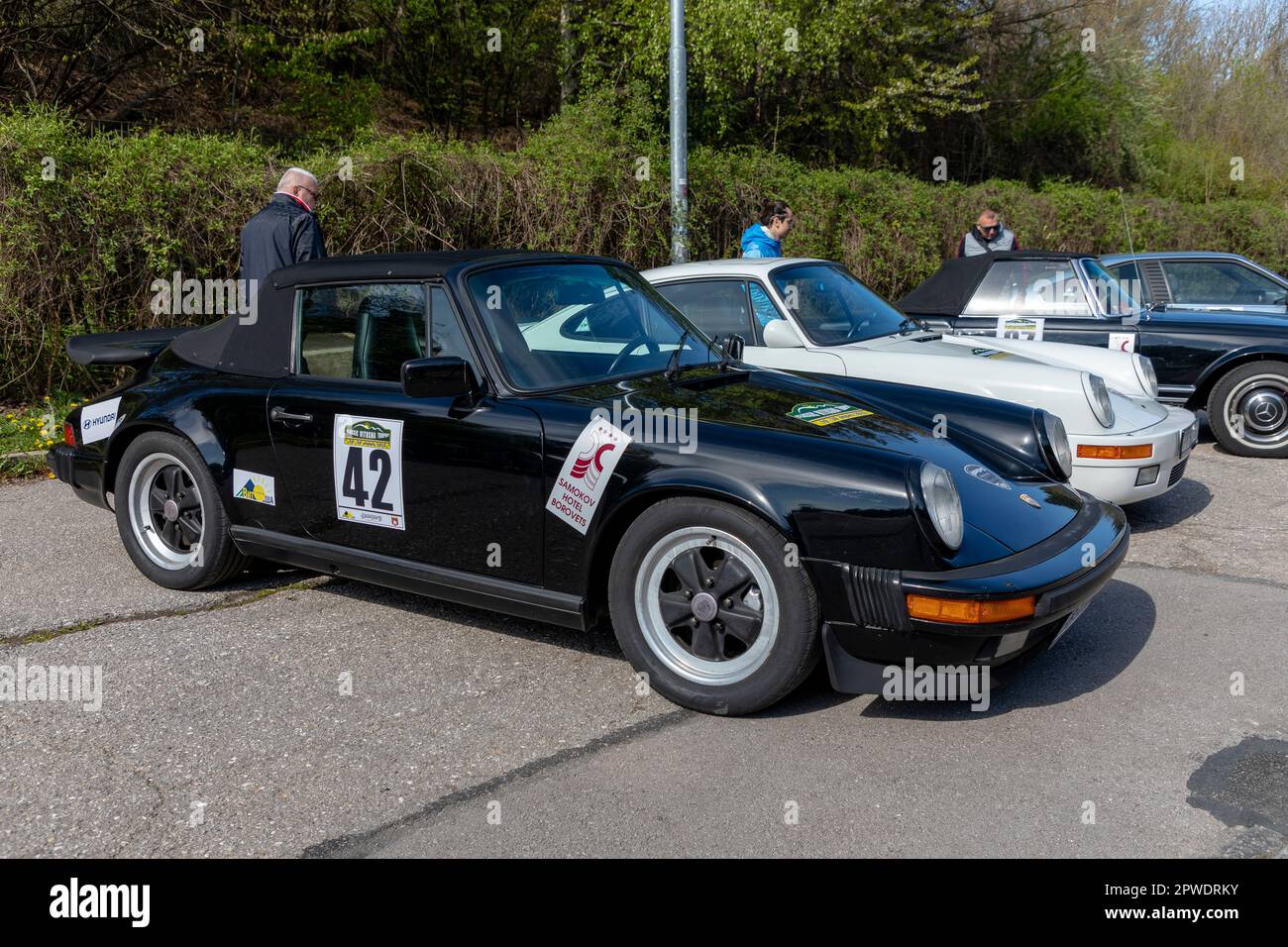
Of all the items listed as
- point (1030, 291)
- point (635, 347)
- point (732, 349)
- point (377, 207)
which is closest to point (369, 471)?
point (635, 347)

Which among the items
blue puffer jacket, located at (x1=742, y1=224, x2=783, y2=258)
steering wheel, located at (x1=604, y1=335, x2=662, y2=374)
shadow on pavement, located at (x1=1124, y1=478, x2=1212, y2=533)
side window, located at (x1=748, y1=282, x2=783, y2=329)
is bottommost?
shadow on pavement, located at (x1=1124, y1=478, x2=1212, y2=533)

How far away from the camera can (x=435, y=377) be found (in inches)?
144

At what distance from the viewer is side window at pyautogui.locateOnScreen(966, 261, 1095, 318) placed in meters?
8.18

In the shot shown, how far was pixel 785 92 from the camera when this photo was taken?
19422 millimetres

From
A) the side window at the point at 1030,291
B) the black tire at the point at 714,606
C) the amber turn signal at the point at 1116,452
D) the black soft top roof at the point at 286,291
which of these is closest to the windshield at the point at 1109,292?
the side window at the point at 1030,291

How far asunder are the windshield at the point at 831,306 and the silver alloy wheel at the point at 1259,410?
295 centimetres

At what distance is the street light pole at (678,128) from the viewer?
10250mm

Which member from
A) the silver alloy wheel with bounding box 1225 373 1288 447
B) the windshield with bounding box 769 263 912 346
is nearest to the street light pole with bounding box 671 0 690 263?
the windshield with bounding box 769 263 912 346

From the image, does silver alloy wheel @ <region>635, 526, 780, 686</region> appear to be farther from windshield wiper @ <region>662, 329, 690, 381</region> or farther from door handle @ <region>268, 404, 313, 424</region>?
door handle @ <region>268, 404, 313, 424</region>

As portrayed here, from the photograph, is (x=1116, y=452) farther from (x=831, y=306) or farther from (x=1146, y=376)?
(x=831, y=306)

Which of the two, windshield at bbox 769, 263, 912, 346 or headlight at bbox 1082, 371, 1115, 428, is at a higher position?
windshield at bbox 769, 263, 912, 346

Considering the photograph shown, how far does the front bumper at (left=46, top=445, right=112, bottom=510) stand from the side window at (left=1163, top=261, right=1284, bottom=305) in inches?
331
